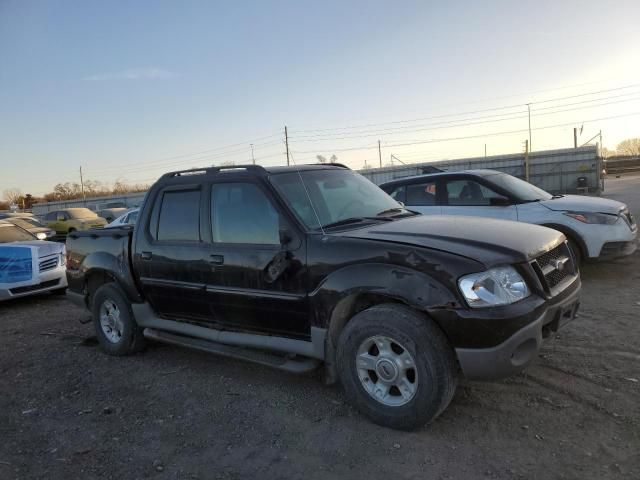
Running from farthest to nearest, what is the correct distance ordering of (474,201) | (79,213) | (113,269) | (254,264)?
(79,213) < (474,201) < (113,269) < (254,264)

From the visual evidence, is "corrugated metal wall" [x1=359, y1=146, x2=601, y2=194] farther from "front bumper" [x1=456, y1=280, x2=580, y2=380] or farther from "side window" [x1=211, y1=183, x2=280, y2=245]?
"front bumper" [x1=456, y1=280, x2=580, y2=380]

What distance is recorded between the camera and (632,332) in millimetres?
4906

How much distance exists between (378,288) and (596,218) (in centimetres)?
510

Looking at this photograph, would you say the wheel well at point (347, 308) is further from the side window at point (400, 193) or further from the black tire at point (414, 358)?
the side window at point (400, 193)

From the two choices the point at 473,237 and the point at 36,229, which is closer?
the point at 473,237

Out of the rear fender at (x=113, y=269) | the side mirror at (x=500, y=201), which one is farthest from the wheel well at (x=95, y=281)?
the side mirror at (x=500, y=201)

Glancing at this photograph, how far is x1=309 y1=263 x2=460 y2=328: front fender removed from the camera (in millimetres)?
3193

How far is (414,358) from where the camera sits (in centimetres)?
325

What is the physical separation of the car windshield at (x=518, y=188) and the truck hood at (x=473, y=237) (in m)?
3.79

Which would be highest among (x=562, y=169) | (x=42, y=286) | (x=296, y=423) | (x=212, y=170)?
(x=562, y=169)

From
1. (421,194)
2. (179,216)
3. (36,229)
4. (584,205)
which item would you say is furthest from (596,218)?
(36,229)

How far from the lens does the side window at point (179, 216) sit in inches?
181

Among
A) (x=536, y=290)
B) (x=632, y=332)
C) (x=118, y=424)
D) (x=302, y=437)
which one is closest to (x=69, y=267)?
(x=118, y=424)

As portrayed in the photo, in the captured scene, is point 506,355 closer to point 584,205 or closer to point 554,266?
point 554,266
